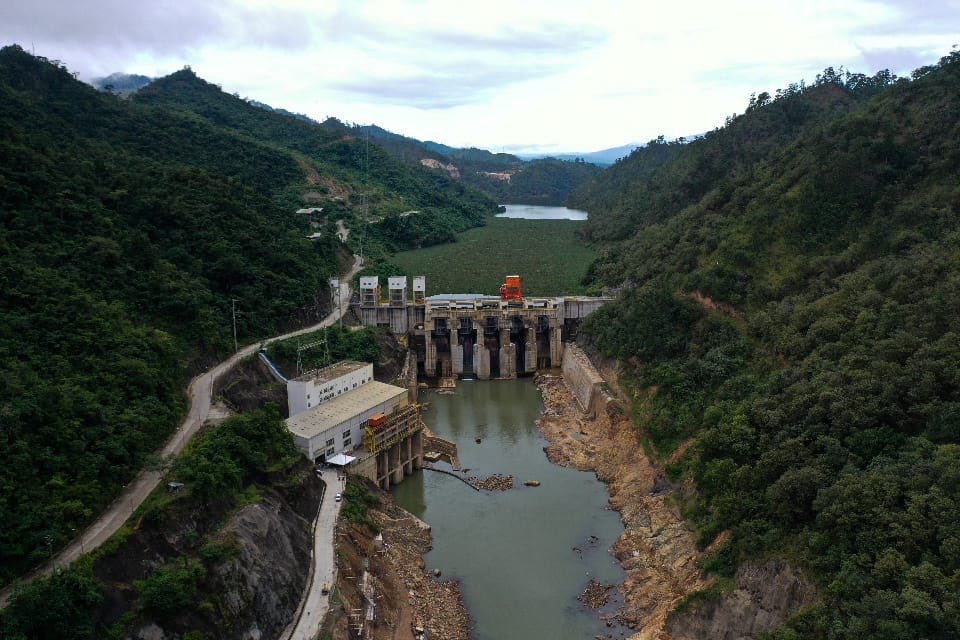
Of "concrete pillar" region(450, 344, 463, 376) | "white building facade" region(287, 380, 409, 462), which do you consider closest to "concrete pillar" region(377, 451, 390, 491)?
"white building facade" region(287, 380, 409, 462)

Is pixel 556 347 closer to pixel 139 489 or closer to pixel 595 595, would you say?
pixel 595 595

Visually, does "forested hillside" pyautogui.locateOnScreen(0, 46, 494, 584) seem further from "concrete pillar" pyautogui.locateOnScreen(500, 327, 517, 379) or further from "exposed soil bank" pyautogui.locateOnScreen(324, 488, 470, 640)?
"concrete pillar" pyautogui.locateOnScreen(500, 327, 517, 379)

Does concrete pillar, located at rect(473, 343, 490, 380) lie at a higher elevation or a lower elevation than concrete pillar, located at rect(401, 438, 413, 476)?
higher

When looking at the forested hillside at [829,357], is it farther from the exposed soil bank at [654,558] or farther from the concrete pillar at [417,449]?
the concrete pillar at [417,449]

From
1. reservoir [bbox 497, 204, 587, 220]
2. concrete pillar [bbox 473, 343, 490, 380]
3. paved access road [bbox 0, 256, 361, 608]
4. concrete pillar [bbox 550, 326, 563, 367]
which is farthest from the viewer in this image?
reservoir [bbox 497, 204, 587, 220]

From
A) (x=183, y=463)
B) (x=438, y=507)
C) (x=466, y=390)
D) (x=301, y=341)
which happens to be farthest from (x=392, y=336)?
(x=183, y=463)

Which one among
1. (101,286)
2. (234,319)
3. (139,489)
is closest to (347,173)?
(234,319)
